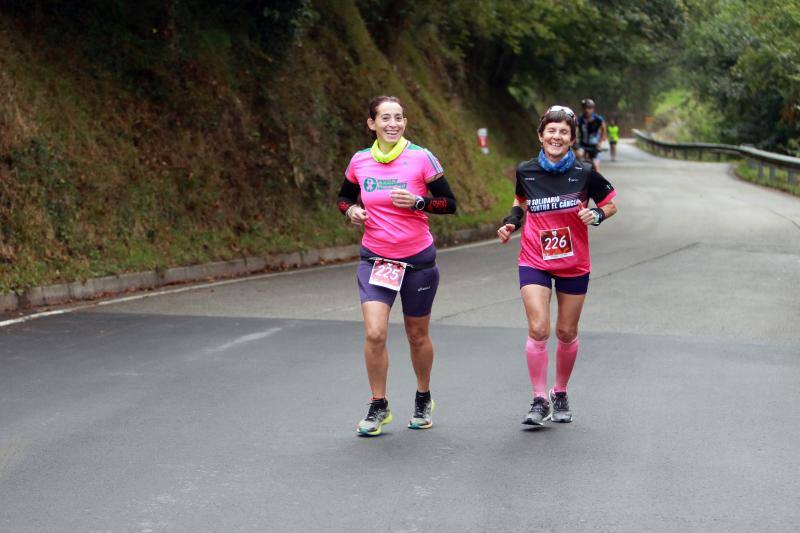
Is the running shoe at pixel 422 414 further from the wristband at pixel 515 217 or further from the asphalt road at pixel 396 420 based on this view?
the wristband at pixel 515 217

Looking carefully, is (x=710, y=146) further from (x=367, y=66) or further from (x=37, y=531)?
(x=37, y=531)

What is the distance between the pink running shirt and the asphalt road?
1.10m

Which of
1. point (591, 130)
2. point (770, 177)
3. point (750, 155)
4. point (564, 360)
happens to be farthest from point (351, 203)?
point (750, 155)

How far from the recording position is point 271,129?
20547mm

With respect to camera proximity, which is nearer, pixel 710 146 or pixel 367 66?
pixel 367 66

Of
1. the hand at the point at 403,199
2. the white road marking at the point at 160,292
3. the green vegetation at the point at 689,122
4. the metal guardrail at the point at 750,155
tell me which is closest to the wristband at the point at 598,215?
the hand at the point at 403,199

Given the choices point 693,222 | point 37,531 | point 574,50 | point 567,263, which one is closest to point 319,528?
point 37,531

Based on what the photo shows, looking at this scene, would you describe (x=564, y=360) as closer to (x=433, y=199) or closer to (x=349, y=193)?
(x=433, y=199)

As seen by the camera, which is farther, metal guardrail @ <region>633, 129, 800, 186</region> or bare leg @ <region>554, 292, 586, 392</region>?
metal guardrail @ <region>633, 129, 800, 186</region>

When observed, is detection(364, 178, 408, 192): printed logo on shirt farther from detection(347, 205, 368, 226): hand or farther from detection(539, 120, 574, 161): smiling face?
detection(539, 120, 574, 161): smiling face

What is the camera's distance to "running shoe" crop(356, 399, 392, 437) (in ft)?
23.5

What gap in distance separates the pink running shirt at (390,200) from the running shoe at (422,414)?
0.90 m

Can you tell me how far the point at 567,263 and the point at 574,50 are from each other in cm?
3466

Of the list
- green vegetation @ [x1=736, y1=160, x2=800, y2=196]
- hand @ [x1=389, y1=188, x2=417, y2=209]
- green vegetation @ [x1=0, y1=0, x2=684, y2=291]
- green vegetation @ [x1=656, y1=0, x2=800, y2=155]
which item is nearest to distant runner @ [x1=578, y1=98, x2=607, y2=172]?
green vegetation @ [x1=0, y1=0, x2=684, y2=291]
